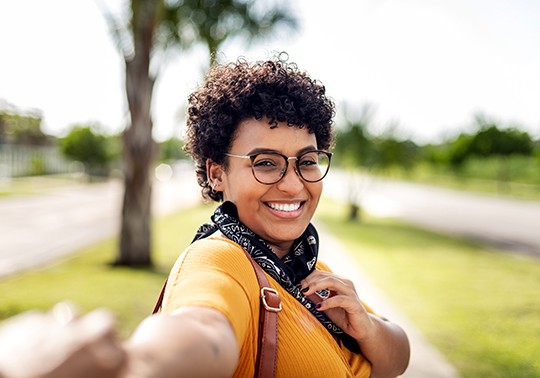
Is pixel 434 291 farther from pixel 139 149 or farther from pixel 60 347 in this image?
pixel 60 347

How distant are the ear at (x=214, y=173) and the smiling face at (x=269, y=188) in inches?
2.7

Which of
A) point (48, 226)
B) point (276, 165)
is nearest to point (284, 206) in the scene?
point (276, 165)

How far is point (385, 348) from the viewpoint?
1822 millimetres

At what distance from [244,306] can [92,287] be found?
6.58 m

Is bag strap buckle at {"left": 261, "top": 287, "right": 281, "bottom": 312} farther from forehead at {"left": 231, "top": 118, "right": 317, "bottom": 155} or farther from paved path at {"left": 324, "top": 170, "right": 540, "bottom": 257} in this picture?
paved path at {"left": 324, "top": 170, "right": 540, "bottom": 257}

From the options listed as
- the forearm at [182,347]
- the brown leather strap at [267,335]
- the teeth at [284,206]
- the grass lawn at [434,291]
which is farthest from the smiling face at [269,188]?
the grass lawn at [434,291]

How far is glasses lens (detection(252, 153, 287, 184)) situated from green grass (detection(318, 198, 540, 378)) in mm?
3393

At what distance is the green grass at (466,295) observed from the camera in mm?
4762

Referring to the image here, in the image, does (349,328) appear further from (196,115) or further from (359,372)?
(196,115)

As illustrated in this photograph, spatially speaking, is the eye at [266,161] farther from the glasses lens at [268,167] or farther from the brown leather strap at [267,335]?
the brown leather strap at [267,335]

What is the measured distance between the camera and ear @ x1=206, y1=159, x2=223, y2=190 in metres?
1.84

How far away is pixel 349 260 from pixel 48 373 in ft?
30.0

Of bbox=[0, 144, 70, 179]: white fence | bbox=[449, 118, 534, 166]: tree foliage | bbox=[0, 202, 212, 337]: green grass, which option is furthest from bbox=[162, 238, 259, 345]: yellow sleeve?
bbox=[0, 144, 70, 179]: white fence

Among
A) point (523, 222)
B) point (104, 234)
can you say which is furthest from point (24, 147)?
point (523, 222)
